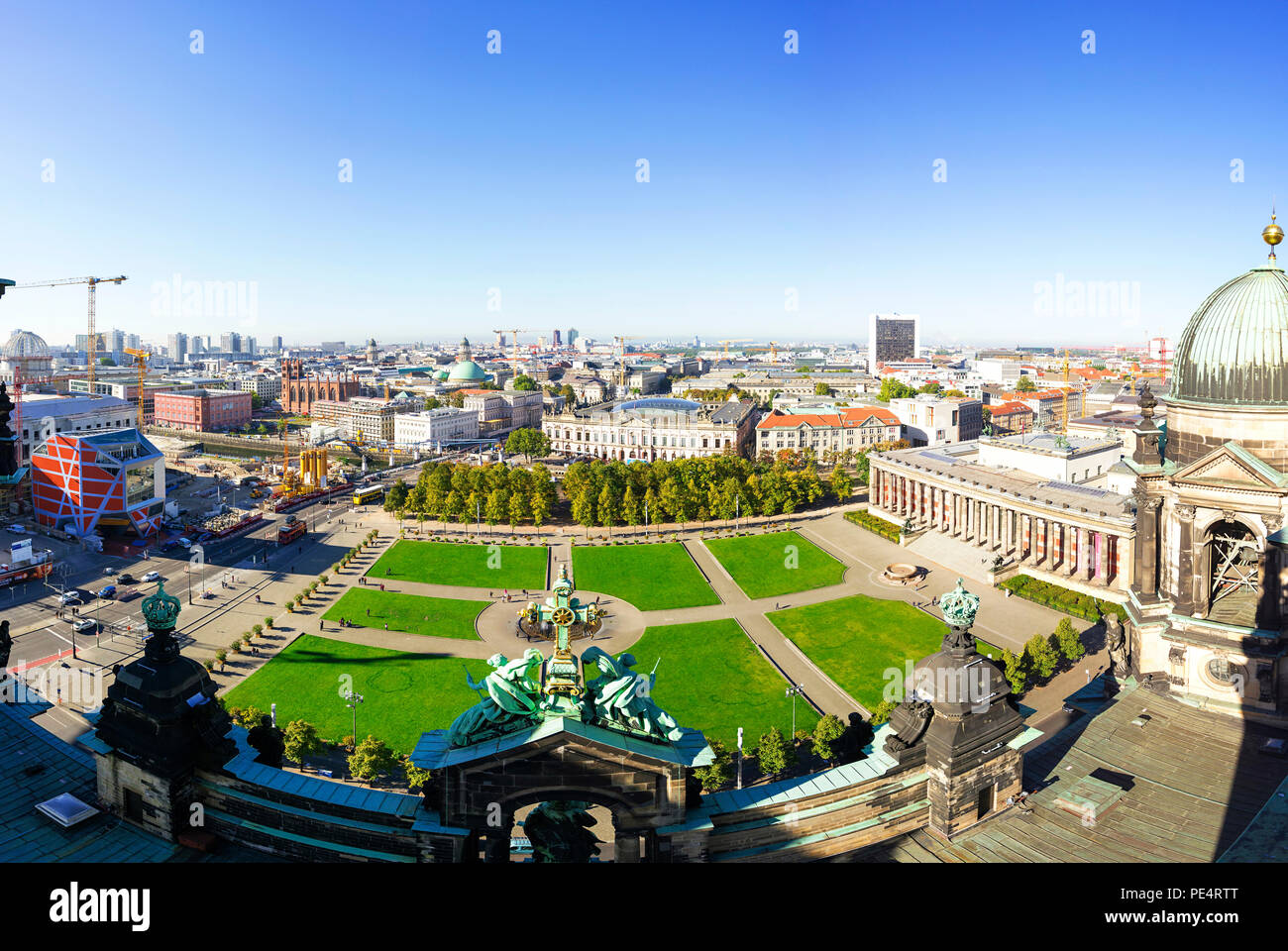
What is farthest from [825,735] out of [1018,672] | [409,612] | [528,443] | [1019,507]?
[528,443]

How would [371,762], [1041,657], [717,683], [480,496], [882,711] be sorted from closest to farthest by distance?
[371,762], [882,711], [1041,657], [717,683], [480,496]

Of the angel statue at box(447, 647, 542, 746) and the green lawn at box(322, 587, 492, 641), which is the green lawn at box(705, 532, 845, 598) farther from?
the angel statue at box(447, 647, 542, 746)

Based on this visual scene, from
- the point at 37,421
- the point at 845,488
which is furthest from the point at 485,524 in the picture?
the point at 37,421

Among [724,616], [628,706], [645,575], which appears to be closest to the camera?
[628,706]

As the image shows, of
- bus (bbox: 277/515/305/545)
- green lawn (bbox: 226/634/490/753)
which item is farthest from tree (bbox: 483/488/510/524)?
green lawn (bbox: 226/634/490/753)

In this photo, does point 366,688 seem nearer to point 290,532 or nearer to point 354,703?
point 354,703

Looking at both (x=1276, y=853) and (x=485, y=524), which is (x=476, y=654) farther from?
(x=1276, y=853)

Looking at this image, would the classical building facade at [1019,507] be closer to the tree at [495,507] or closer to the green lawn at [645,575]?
the green lawn at [645,575]
